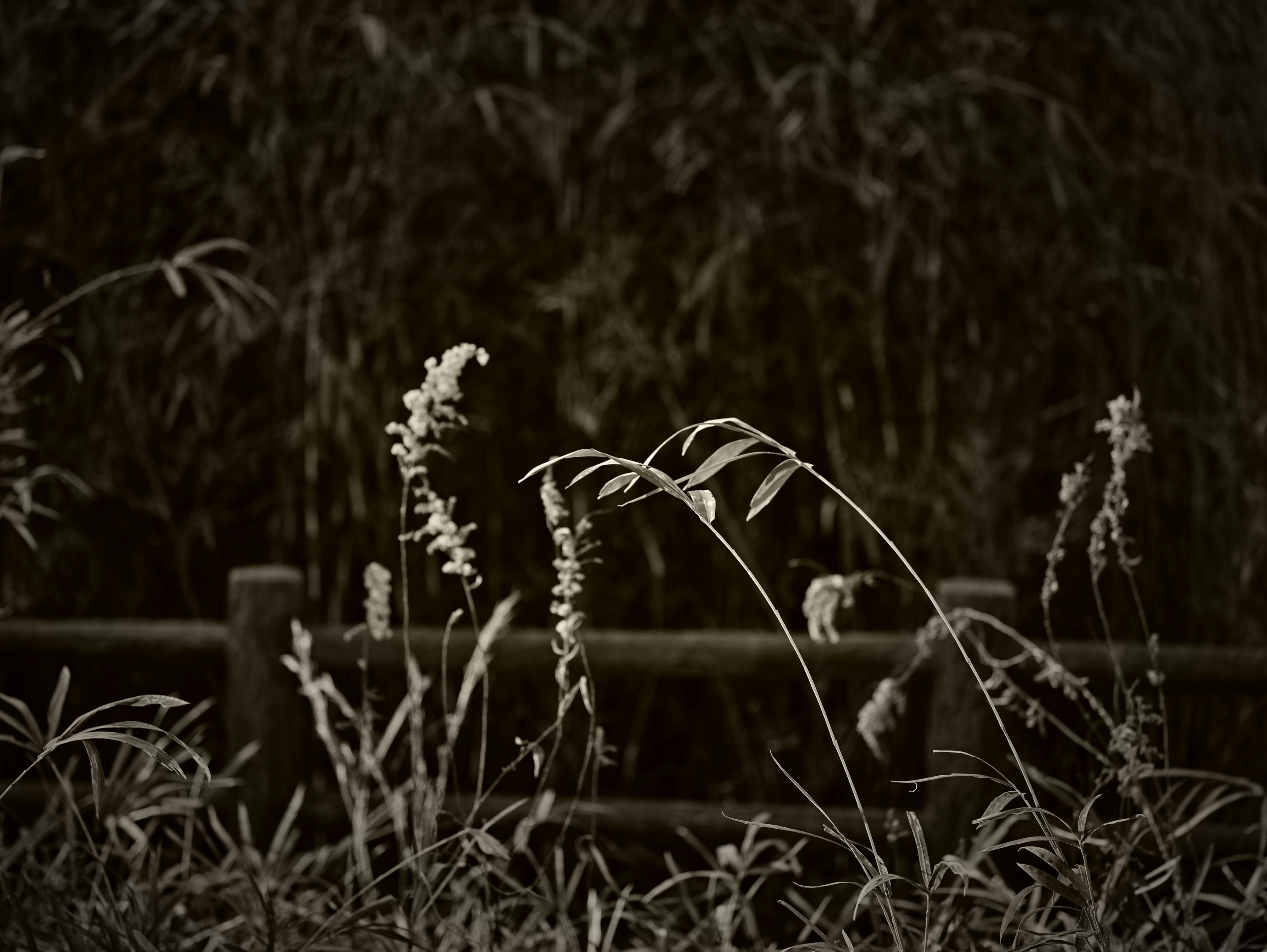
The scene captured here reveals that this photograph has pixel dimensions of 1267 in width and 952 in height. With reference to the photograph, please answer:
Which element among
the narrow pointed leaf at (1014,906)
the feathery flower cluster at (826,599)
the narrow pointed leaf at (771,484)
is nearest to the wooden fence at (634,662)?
the feathery flower cluster at (826,599)

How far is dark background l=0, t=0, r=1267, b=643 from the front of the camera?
7.39 ft

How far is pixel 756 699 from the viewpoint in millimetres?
2344

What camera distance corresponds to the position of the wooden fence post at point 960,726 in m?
1.79

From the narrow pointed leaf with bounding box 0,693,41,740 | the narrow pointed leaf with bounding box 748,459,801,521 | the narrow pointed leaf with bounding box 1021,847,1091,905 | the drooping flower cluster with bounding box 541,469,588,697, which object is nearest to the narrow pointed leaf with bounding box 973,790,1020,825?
the narrow pointed leaf with bounding box 1021,847,1091,905

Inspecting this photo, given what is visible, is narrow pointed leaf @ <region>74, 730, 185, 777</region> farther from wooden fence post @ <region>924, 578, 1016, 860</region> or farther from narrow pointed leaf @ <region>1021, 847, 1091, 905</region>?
wooden fence post @ <region>924, 578, 1016, 860</region>

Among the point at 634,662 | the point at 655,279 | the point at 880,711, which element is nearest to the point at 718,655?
the point at 634,662

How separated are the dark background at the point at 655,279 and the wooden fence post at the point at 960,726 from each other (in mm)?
468

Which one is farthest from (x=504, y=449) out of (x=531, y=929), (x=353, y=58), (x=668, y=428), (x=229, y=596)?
(x=531, y=929)

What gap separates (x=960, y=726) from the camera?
1.81m

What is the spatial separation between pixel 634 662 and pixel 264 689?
1.88 feet

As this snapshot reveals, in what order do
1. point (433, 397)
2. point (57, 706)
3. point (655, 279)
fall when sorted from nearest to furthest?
point (433, 397), point (57, 706), point (655, 279)

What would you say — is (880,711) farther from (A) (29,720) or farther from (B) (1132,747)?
(A) (29,720)

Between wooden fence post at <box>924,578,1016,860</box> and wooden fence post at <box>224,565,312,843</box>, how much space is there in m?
0.98

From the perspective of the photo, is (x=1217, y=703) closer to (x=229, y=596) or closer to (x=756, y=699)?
(x=756, y=699)
